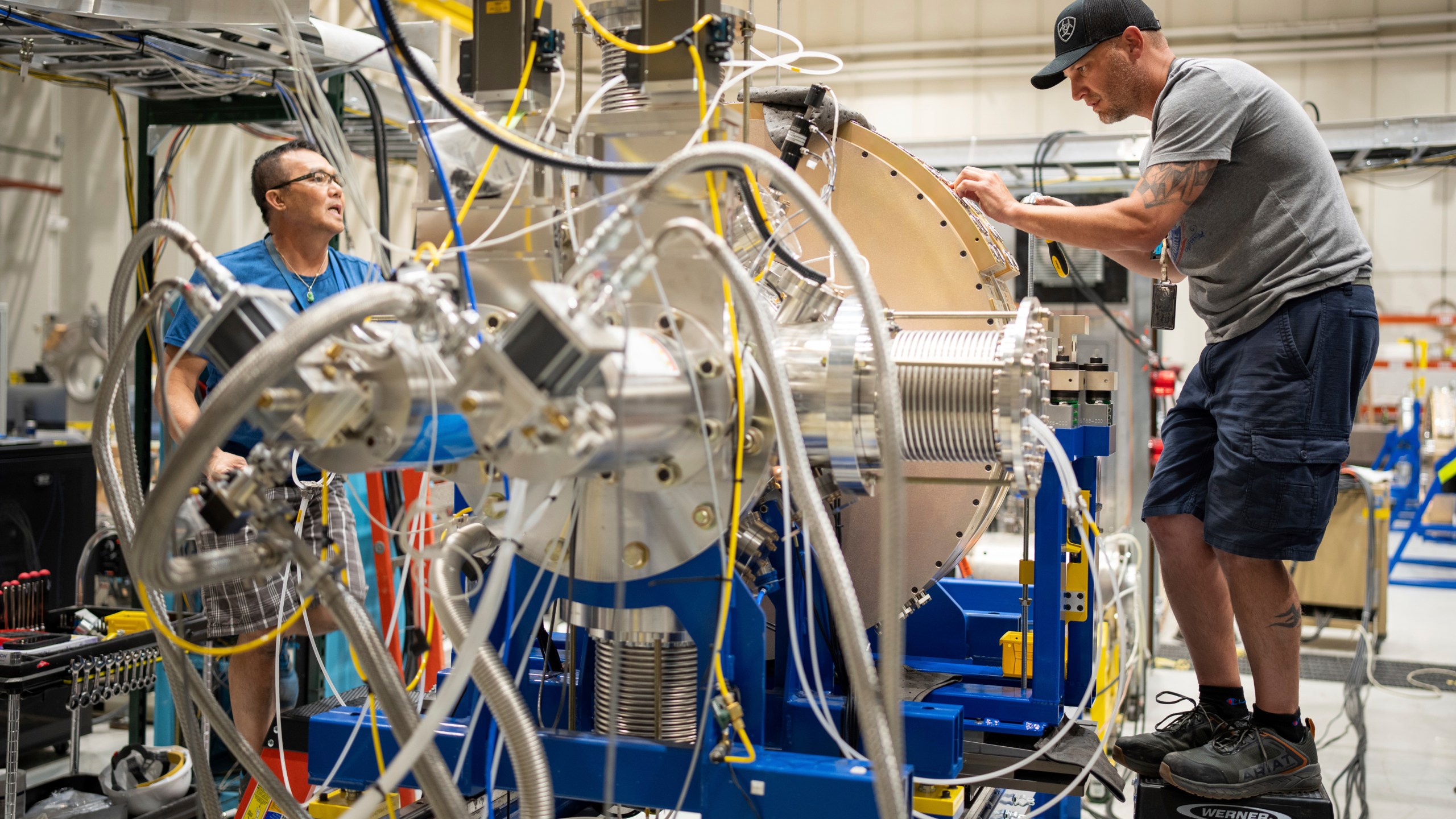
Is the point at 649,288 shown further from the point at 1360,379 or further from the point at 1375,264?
the point at 1375,264

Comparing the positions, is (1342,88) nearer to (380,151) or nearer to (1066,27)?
(1066,27)

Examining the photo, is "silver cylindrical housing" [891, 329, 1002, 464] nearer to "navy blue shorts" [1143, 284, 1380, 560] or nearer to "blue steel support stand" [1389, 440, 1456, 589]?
"navy blue shorts" [1143, 284, 1380, 560]

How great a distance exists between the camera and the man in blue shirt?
2.55 meters

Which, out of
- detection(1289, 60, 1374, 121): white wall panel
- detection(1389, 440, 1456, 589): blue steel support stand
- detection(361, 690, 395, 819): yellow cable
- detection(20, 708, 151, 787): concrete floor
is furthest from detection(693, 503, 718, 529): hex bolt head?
detection(1289, 60, 1374, 121): white wall panel

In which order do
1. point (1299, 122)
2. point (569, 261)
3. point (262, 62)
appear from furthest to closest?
point (262, 62) < point (1299, 122) < point (569, 261)

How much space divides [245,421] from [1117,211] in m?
1.84

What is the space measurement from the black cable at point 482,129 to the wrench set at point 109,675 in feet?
6.73

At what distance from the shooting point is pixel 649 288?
1.49 m

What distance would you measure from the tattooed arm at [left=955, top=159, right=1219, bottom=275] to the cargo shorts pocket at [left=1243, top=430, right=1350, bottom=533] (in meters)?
0.41

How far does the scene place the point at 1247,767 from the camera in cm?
197

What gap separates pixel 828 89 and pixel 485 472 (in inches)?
43.3

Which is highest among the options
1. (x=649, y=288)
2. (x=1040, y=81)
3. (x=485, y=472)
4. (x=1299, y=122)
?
(x=1040, y=81)

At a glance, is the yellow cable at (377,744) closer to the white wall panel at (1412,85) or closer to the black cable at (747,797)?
the black cable at (747,797)

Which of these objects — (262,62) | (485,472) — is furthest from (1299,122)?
(262,62)
